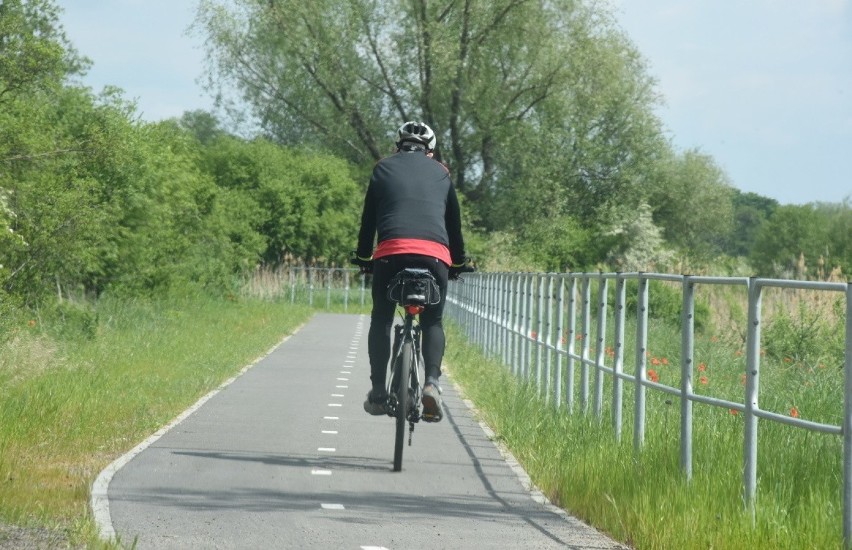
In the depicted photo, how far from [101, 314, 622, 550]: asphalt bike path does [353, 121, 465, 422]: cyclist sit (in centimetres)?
66

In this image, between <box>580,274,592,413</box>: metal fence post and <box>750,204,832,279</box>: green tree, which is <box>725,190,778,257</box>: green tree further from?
<box>580,274,592,413</box>: metal fence post

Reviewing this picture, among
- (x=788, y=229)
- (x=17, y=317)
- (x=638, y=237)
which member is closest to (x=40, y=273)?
(x=17, y=317)

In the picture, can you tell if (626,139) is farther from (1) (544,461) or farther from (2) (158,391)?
(1) (544,461)

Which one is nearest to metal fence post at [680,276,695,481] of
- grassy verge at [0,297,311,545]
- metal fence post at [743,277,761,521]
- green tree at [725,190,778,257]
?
metal fence post at [743,277,761,521]

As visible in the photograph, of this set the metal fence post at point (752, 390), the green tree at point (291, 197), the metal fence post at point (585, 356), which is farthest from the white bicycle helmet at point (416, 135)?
the green tree at point (291, 197)

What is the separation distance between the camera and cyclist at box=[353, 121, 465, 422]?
1016 cm

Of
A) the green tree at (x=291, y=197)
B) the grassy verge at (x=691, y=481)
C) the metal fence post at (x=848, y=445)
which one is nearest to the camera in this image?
the metal fence post at (x=848, y=445)

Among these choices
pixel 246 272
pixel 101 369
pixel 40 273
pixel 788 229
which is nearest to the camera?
pixel 101 369

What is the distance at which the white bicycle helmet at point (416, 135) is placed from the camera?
10500 millimetres

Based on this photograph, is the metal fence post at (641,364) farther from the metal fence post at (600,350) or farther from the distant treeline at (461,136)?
the distant treeline at (461,136)

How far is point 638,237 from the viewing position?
62.6m

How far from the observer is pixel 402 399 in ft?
32.9

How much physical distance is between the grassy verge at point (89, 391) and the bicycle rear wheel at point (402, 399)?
192cm

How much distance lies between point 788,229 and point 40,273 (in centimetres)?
9849
